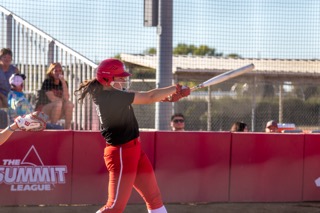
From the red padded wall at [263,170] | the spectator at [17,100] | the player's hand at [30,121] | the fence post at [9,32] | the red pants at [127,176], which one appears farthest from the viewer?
the fence post at [9,32]

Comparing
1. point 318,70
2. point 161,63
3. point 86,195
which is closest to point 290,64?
point 318,70

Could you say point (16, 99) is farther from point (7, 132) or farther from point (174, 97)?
point (7, 132)

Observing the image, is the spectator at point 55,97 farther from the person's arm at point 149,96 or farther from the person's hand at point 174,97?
the person's arm at point 149,96

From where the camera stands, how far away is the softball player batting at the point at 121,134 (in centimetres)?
584

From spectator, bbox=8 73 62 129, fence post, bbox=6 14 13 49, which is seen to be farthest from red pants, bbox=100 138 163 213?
fence post, bbox=6 14 13 49

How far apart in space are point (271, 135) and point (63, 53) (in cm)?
300

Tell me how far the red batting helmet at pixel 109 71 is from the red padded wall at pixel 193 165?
2729 millimetres

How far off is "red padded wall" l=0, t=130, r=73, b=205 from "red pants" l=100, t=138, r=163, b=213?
248 centimetres

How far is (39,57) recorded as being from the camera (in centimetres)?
970

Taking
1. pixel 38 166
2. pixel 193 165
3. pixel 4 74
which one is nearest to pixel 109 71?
pixel 38 166

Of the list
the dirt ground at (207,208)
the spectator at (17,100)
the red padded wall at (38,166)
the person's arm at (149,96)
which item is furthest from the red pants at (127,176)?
the spectator at (17,100)

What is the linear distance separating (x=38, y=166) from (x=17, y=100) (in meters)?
1.04

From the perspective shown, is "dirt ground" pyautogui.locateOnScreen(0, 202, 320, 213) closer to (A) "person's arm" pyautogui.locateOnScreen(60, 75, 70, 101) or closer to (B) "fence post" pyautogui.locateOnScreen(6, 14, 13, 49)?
(A) "person's arm" pyautogui.locateOnScreen(60, 75, 70, 101)

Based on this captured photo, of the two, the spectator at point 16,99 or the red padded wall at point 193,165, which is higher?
the spectator at point 16,99
